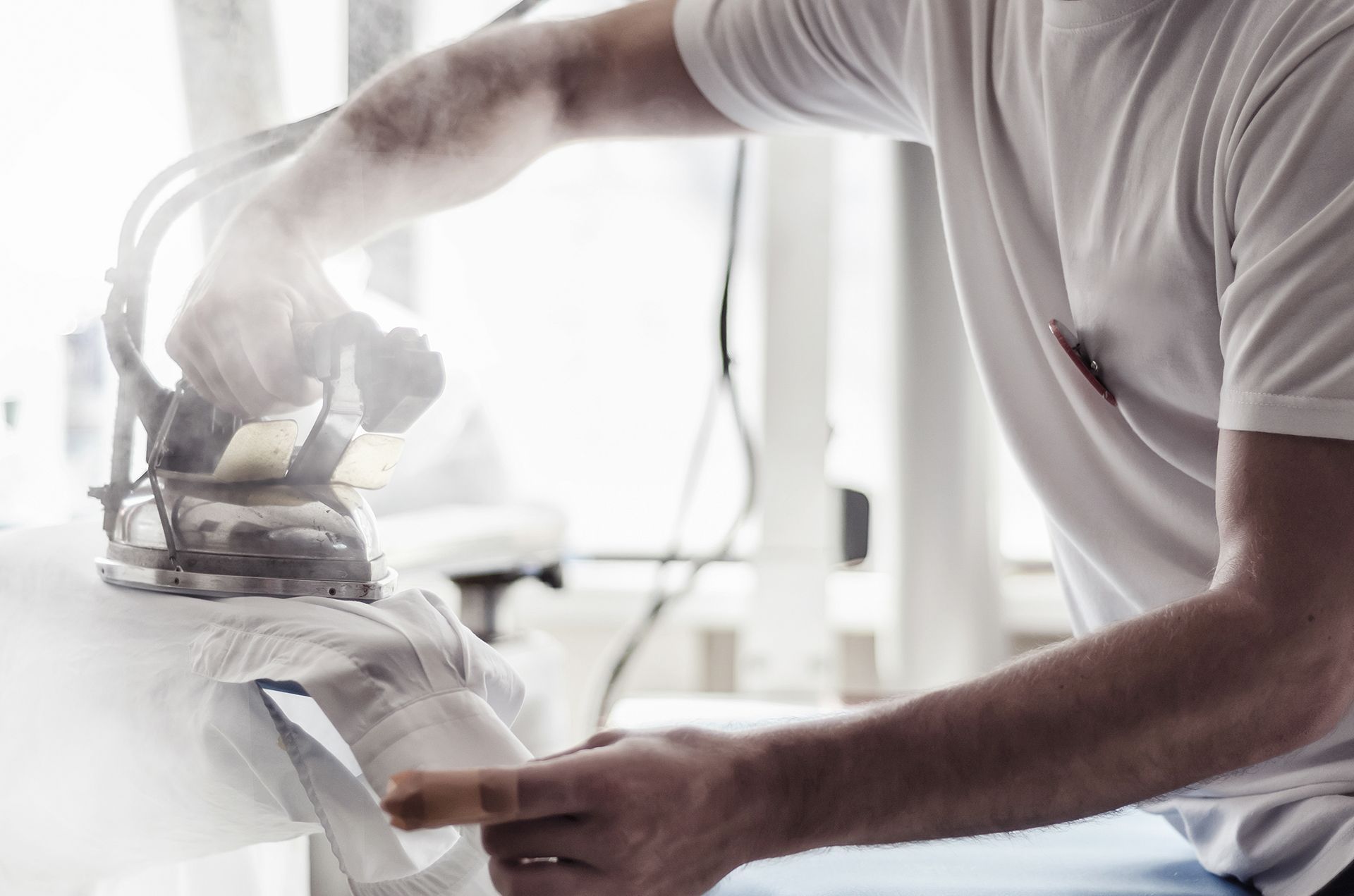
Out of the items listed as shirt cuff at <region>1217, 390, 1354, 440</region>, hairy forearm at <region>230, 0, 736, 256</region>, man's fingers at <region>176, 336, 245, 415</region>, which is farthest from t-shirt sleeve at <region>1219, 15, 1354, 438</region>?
man's fingers at <region>176, 336, 245, 415</region>

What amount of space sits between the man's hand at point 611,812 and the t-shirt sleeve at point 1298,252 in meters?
0.26

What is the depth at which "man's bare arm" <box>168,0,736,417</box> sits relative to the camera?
434mm

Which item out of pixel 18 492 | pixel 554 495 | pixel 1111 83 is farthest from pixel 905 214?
pixel 18 492

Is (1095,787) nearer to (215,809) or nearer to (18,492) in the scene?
(215,809)

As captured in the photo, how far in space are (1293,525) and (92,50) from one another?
1.71 ft

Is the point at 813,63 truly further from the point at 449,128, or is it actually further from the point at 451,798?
the point at 451,798

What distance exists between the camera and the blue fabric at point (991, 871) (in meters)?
0.55

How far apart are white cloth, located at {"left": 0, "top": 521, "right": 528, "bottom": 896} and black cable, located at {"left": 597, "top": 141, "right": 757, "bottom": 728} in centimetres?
24

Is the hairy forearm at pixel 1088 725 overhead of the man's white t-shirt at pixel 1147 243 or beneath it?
beneath

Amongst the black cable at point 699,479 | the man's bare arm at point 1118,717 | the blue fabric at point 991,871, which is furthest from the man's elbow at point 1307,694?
the black cable at point 699,479

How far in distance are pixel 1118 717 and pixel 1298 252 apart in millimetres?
203

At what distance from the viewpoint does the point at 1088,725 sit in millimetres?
446

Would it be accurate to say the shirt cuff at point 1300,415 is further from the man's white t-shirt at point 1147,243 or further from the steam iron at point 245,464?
the steam iron at point 245,464

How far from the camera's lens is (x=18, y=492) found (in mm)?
464
